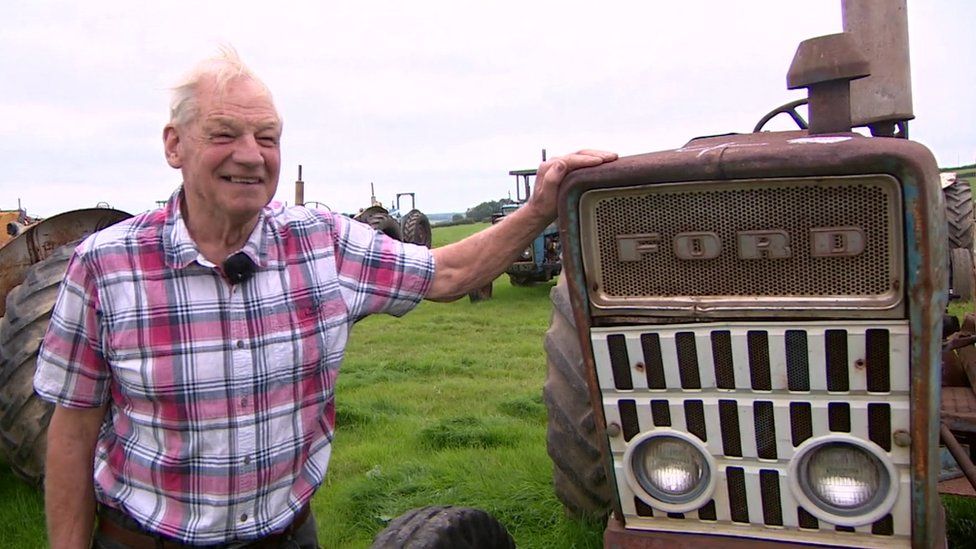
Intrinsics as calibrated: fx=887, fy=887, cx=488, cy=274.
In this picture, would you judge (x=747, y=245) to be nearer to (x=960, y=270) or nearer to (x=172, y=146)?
(x=172, y=146)

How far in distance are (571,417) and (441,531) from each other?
0.78 m

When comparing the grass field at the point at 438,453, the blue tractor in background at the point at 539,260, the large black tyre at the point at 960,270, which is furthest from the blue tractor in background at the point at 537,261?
the large black tyre at the point at 960,270

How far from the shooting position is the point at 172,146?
206cm

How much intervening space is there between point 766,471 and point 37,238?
4332mm

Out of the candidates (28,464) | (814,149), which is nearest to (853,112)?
(814,149)

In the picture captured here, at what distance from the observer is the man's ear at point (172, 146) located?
Answer: 6.73 ft

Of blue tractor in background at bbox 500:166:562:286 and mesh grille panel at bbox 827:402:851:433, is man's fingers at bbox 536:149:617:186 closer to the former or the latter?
mesh grille panel at bbox 827:402:851:433

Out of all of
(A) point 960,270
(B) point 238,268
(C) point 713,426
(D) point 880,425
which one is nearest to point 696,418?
(C) point 713,426

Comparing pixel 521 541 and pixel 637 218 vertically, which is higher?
pixel 637 218

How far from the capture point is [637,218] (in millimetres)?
1992

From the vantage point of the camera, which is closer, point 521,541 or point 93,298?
point 93,298

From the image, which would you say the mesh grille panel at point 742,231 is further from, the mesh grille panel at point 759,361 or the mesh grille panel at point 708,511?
the mesh grille panel at point 708,511

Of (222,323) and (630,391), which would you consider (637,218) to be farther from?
(222,323)

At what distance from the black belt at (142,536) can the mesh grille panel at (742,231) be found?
100cm
